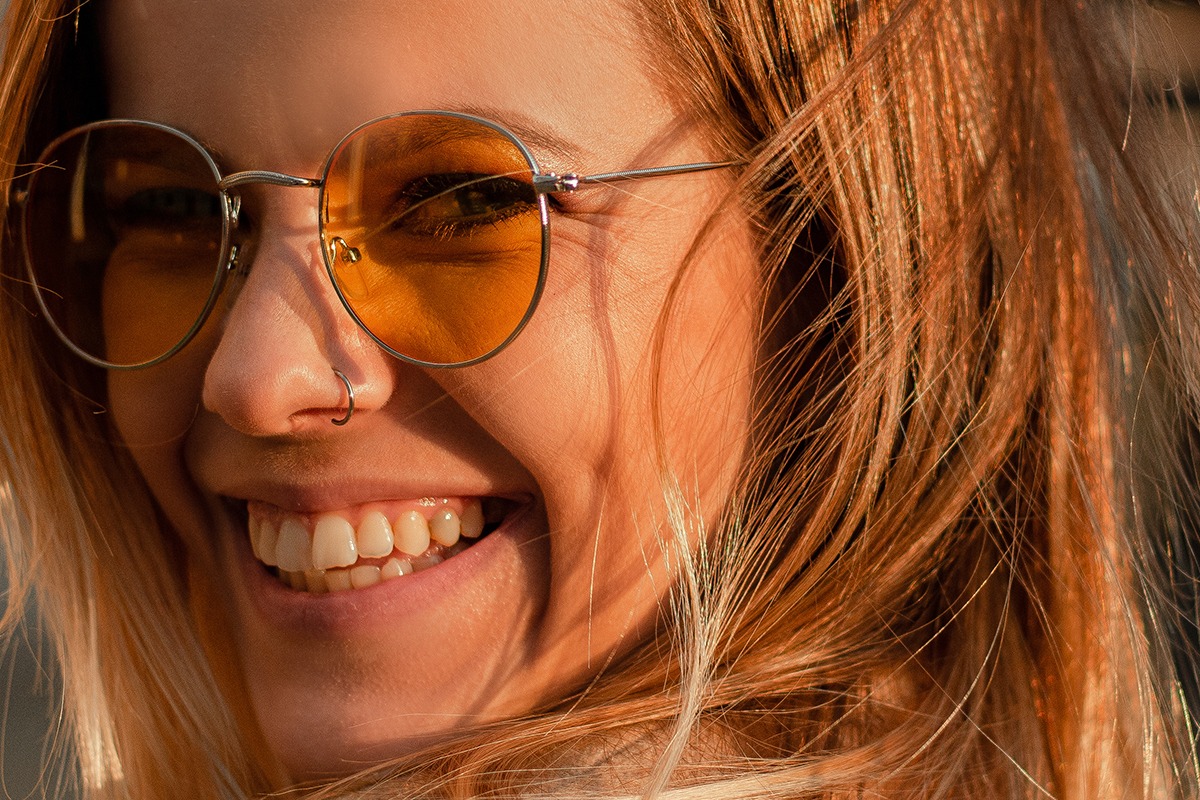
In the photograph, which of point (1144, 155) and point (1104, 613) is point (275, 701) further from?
point (1144, 155)

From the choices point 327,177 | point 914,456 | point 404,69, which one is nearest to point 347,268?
point 327,177

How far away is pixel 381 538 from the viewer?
3.88 ft

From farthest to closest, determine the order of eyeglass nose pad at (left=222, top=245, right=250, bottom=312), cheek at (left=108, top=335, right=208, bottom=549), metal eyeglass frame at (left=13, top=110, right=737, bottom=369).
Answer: cheek at (left=108, top=335, right=208, bottom=549), eyeglass nose pad at (left=222, top=245, right=250, bottom=312), metal eyeglass frame at (left=13, top=110, right=737, bottom=369)

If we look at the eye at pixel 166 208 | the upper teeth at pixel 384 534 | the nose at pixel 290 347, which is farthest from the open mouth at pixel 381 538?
the eye at pixel 166 208

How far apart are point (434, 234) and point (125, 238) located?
18.7 inches

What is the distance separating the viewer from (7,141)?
135 cm

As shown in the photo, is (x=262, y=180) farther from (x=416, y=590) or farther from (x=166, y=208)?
(x=416, y=590)

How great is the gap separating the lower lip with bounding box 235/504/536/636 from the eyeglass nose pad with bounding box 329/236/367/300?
319 millimetres

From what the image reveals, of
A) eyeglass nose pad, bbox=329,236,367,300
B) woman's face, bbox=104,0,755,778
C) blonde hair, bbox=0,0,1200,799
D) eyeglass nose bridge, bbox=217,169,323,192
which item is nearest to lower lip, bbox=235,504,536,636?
woman's face, bbox=104,0,755,778

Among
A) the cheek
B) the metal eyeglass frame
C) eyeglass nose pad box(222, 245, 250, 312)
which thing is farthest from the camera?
the cheek

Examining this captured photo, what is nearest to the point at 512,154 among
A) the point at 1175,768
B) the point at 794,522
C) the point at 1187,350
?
the point at 794,522

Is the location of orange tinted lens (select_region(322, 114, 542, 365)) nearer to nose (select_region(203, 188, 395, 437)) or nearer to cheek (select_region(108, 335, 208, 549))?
nose (select_region(203, 188, 395, 437))

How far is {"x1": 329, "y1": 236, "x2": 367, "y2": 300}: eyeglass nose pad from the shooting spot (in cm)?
105

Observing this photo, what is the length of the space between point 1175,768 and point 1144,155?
689 millimetres
